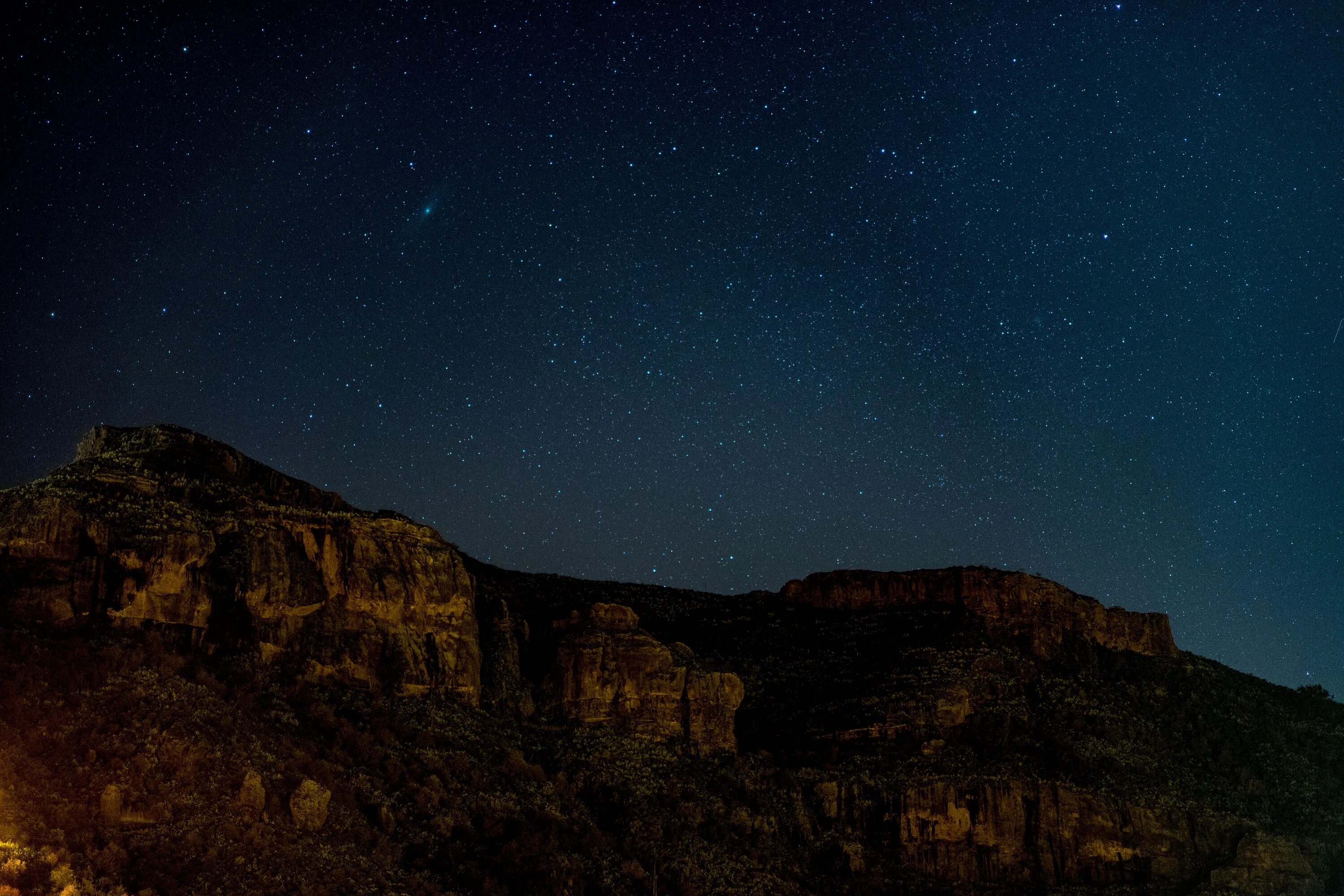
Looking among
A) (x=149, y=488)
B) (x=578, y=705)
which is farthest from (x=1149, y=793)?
(x=149, y=488)

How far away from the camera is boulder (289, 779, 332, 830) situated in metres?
42.3

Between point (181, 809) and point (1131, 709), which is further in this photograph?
Result: point (1131, 709)

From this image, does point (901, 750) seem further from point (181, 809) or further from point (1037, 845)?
point (181, 809)

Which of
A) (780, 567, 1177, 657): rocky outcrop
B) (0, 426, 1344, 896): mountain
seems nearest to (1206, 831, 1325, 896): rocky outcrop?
(0, 426, 1344, 896): mountain

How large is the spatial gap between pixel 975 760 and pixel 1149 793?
8731mm

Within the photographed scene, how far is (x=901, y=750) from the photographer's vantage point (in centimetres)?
7044

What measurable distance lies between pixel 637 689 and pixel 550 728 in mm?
4749

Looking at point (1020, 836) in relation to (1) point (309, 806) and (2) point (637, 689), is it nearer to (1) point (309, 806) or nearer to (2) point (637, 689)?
(2) point (637, 689)

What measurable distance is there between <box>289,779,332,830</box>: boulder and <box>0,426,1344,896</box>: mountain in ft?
0.26

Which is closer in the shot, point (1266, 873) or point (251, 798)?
point (251, 798)

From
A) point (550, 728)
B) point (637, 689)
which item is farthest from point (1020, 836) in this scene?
point (550, 728)

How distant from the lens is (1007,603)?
87062 millimetres

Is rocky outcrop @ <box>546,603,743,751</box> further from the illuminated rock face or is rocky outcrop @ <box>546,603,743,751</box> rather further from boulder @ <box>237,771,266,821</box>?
boulder @ <box>237,771,266,821</box>

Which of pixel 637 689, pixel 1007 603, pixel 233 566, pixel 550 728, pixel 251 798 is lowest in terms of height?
pixel 251 798
